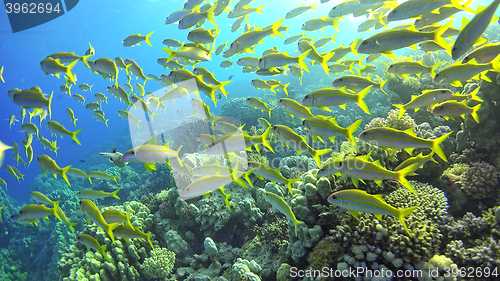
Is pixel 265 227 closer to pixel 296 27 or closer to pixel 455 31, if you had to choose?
pixel 455 31

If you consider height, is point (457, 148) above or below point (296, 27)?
below

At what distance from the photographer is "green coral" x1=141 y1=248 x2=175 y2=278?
4.41 m

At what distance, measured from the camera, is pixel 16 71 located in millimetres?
70875

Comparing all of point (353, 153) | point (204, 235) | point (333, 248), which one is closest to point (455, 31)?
point (353, 153)

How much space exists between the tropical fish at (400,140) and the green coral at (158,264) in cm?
481

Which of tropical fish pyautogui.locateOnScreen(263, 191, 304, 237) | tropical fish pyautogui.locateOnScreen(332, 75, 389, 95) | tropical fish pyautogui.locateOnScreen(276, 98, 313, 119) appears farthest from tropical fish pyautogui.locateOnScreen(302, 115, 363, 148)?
tropical fish pyautogui.locateOnScreen(263, 191, 304, 237)

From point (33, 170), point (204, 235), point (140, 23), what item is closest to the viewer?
point (204, 235)

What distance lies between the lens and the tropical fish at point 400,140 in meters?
2.29

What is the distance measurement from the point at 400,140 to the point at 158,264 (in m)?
5.11

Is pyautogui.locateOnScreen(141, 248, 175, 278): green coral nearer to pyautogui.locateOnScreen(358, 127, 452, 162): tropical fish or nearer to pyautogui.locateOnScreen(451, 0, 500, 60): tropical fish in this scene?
pyautogui.locateOnScreen(358, 127, 452, 162): tropical fish

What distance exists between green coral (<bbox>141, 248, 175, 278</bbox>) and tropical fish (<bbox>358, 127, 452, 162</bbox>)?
15.8 ft

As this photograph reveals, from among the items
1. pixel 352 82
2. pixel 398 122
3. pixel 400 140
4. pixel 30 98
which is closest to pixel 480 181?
pixel 398 122

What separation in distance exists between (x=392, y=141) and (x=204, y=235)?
4780 mm

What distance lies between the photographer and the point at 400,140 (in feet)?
7.74
